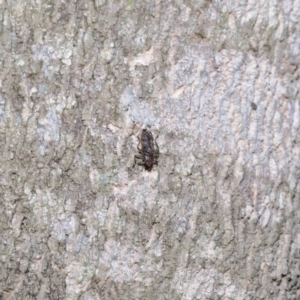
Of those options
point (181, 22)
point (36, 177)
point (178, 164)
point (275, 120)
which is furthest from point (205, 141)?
point (36, 177)

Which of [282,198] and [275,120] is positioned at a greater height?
[275,120]

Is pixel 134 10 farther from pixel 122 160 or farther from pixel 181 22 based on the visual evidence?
pixel 122 160

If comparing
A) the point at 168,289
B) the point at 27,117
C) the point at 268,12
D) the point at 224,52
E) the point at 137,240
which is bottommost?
the point at 168,289
